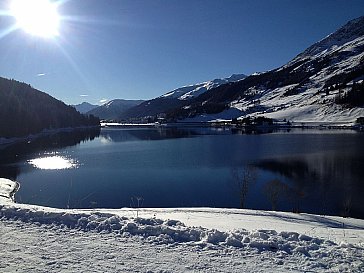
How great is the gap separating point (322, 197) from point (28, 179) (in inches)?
1866

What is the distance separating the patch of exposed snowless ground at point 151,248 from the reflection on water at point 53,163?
2314 inches

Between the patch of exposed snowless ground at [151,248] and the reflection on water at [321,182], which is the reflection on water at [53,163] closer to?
the reflection on water at [321,182]

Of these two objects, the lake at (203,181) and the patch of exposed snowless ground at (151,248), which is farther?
the lake at (203,181)

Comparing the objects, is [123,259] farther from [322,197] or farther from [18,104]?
[18,104]

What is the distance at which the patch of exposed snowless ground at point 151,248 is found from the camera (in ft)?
31.9

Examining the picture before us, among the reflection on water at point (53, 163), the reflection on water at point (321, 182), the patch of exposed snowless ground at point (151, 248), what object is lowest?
the reflection on water at point (321, 182)

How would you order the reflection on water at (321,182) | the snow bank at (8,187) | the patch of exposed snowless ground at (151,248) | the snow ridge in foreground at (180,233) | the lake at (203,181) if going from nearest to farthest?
the patch of exposed snowless ground at (151,248) < the snow ridge in foreground at (180,233) < the reflection on water at (321,182) < the lake at (203,181) < the snow bank at (8,187)

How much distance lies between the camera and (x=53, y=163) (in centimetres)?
7581

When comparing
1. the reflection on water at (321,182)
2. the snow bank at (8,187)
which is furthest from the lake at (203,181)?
the snow bank at (8,187)

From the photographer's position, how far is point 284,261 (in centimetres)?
1014

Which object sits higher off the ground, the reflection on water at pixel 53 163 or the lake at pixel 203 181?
the reflection on water at pixel 53 163

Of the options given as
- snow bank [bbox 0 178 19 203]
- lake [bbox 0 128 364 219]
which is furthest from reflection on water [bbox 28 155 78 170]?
snow bank [bbox 0 178 19 203]

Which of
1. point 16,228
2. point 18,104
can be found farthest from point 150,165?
point 18,104

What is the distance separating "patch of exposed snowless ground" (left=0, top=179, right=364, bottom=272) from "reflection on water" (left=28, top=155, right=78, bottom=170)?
58.8m
